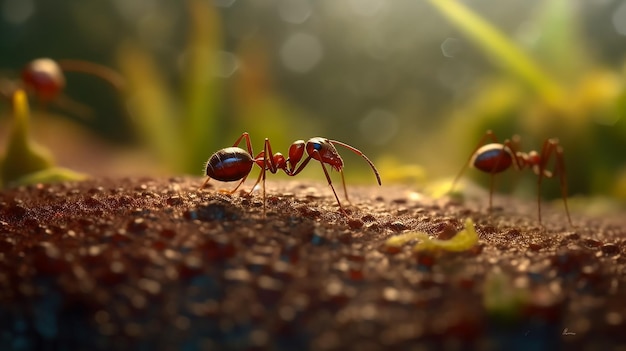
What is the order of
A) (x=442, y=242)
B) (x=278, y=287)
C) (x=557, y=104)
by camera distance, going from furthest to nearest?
(x=557, y=104)
(x=442, y=242)
(x=278, y=287)

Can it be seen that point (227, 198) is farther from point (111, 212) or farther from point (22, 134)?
point (22, 134)

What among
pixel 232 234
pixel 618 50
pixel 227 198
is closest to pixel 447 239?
pixel 232 234

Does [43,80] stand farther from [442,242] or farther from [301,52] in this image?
[301,52]

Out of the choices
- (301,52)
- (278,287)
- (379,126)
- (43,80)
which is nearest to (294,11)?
(301,52)

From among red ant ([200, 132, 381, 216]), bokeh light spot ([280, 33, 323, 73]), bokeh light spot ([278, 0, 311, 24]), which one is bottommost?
red ant ([200, 132, 381, 216])

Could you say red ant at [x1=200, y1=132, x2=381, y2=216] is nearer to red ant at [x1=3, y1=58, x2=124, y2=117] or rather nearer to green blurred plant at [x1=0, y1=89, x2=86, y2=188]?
green blurred plant at [x1=0, y1=89, x2=86, y2=188]

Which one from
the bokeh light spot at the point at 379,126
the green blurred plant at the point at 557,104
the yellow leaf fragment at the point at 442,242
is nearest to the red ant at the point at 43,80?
the yellow leaf fragment at the point at 442,242

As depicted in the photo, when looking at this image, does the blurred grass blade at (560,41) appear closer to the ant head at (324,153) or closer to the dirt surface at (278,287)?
the ant head at (324,153)

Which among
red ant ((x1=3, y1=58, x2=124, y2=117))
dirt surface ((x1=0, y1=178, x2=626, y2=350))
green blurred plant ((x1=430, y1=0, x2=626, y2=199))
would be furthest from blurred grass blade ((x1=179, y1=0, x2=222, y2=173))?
dirt surface ((x1=0, y1=178, x2=626, y2=350))
